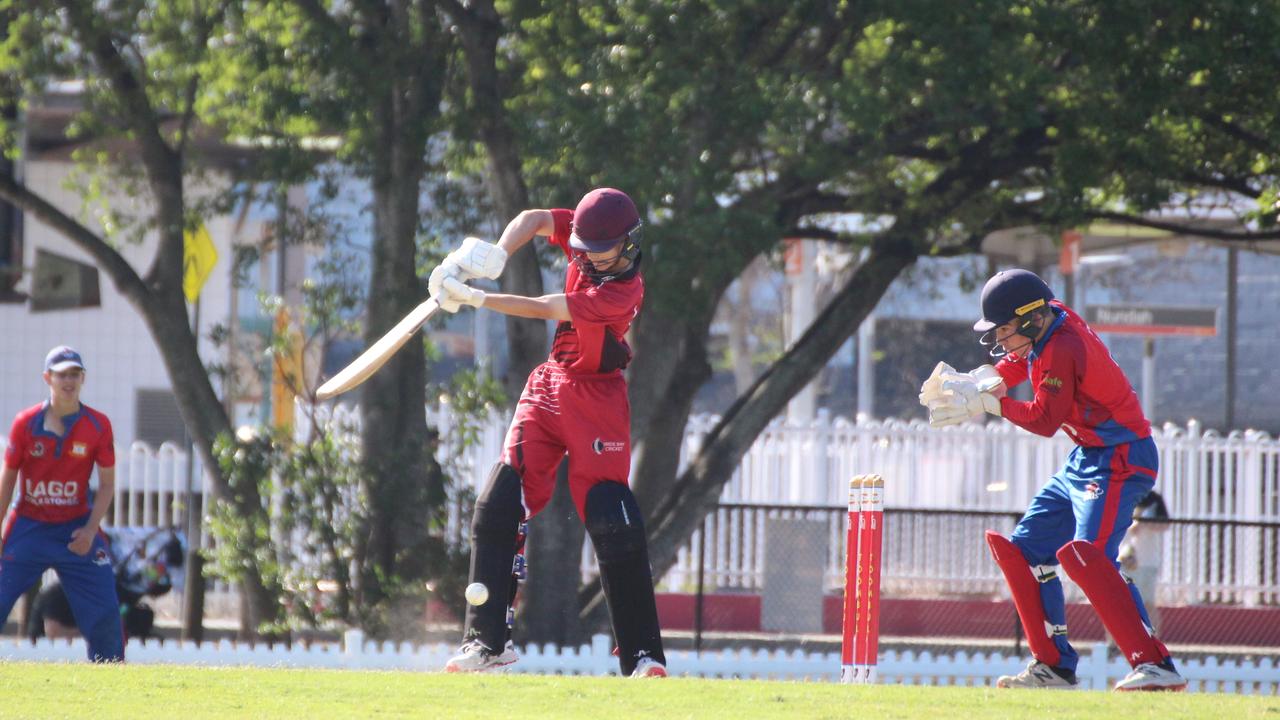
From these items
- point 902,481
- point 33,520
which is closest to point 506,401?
point 33,520

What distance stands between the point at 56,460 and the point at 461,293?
162 inches

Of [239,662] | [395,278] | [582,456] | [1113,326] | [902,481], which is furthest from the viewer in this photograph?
[1113,326]

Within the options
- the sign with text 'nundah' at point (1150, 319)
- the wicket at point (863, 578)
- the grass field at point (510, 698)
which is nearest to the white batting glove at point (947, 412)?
the wicket at point (863, 578)

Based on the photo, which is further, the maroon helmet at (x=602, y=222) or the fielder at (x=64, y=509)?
the fielder at (x=64, y=509)

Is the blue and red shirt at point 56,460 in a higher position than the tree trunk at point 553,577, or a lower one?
higher

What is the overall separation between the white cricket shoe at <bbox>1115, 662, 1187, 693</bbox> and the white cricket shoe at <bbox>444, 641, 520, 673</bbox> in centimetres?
243

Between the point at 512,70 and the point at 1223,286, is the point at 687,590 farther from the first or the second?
the point at 1223,286

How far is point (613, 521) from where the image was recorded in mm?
6312

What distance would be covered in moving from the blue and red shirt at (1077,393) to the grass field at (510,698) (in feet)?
3.39

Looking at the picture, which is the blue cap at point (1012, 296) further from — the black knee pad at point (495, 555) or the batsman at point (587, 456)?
the black knee pad at point (495, 555)

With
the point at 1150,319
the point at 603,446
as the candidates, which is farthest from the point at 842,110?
the point at 1150,319

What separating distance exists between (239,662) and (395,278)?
3.34m

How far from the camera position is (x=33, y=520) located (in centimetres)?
891

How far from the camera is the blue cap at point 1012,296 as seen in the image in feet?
21.1
